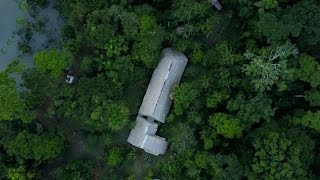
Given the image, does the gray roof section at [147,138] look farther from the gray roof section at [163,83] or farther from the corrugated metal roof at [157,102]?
the gray roof section at [163,83]

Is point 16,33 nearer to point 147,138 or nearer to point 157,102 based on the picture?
point 157,102

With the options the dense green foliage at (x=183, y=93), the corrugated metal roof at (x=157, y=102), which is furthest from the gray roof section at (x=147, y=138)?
the dense green foliage at (x=183, y=93)

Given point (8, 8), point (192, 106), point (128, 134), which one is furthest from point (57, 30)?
point (192, 106)

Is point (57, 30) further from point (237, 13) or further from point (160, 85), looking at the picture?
point (237, 13)

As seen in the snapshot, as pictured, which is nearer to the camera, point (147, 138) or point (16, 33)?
point (147, 138)

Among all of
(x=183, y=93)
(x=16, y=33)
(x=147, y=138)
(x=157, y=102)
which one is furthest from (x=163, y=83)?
(x=16, y=33)

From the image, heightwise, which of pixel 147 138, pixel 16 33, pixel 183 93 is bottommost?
pixel 147 138
